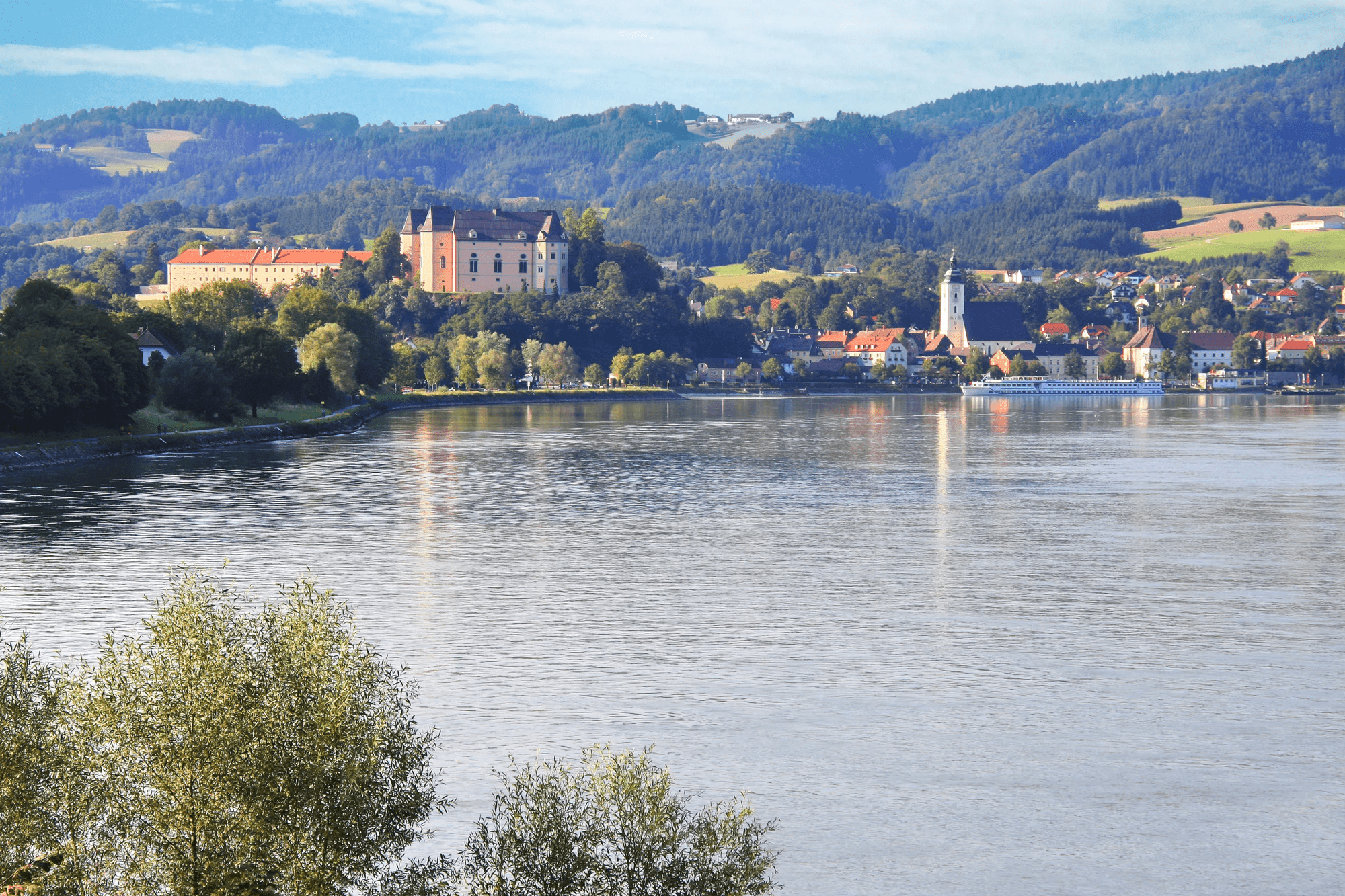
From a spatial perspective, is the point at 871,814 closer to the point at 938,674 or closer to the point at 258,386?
the point at 938,674

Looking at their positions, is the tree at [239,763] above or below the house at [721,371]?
below

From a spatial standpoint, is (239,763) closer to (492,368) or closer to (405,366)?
(405,366)

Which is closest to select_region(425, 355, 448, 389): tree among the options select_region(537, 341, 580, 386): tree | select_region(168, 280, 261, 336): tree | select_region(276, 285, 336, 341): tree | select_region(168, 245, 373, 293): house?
select_region(537, 341, 580, 386): tree

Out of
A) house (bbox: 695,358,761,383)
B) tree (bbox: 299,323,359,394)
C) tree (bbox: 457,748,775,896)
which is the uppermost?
tree (bbox: 299,323,359,394)

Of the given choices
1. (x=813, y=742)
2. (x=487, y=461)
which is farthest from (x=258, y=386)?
(x=813, y=742)

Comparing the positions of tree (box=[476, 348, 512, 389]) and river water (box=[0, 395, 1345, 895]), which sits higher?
tree (box=[476, 348, 512, 389])

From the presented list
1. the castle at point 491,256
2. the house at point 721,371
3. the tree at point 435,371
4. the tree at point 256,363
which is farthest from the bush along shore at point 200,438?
the house at point 721,371

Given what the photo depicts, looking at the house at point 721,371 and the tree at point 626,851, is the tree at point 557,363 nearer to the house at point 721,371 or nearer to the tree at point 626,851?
the house at point 721,371

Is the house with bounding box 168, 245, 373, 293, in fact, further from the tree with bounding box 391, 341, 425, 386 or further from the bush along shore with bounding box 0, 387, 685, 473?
the bush along shore with bounding box 0, 387, 685, 473
